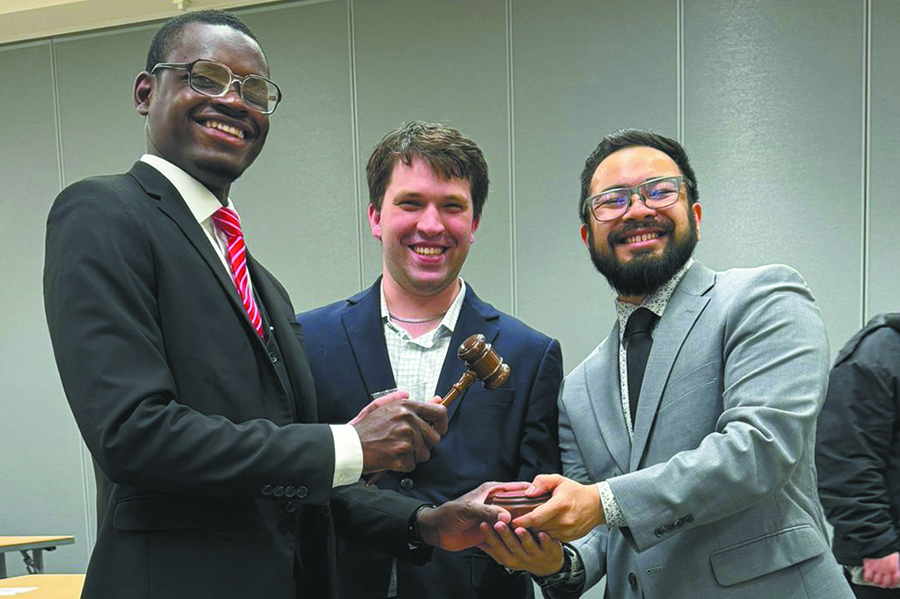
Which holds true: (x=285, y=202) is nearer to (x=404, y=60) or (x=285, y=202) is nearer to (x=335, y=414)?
(x=404, y=60)

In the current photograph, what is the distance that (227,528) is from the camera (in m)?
1.59

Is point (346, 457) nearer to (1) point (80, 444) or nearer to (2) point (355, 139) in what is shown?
(2) point (355, 139)

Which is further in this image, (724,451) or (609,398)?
(609,398)

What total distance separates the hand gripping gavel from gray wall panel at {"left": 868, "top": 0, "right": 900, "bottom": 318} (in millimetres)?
3708

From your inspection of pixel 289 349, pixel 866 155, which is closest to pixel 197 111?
pixel 289 349

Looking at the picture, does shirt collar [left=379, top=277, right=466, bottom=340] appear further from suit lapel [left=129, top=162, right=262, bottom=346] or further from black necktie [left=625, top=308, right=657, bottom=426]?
suit lapel [left=129, top=162, right=262, bottom=346]

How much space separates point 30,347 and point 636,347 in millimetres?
5613

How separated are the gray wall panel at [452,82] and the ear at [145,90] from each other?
146 inches

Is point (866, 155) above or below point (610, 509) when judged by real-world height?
above

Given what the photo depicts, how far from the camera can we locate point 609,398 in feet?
7.11

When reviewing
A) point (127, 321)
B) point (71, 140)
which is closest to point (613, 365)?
point (127, 321)

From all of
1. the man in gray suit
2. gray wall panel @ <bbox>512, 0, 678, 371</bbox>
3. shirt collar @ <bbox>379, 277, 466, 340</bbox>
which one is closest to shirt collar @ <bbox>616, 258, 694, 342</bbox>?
the man in gray suit

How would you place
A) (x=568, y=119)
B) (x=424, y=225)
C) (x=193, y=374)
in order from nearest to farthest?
1. (x=193, y=374)
2. (x=424, y=225)
3. (x=568, y=119)

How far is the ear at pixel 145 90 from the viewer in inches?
71.9
